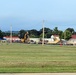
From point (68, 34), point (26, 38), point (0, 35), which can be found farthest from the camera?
point (0, 35)

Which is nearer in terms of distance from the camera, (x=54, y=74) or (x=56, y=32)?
(x=54, y=74)

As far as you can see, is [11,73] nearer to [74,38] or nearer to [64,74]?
[64,74]

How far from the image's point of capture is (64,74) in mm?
13695

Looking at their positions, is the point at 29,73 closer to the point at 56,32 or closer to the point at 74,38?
the point at 74,38

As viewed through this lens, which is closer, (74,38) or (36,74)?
(36,74)

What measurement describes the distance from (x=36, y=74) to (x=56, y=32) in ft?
611

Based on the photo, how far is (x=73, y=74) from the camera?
45.1 feet

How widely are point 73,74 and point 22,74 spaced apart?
2.14 m

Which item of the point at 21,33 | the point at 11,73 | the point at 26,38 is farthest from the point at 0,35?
the point at 11,73

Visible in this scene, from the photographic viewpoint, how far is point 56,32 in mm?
199250

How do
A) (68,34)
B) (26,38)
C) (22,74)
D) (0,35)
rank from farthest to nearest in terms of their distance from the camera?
(0,35)
(68,34)
(26,38)
(22,74)

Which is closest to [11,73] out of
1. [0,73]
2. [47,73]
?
[0,73]

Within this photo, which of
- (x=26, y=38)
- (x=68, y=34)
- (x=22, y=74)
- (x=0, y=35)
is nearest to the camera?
(x=22, y=74)

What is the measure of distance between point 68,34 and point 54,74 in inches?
6225
